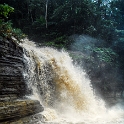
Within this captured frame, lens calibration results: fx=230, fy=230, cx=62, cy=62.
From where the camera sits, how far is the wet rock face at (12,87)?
7320 millimetres

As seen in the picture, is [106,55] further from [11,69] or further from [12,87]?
[12,87]

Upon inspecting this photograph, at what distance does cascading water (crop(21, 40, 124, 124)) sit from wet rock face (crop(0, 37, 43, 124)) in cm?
78

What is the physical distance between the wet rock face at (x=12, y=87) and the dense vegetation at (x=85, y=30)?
706cm

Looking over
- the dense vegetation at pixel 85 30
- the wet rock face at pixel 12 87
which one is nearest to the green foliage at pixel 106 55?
the dense vegetation at pixel 85 30

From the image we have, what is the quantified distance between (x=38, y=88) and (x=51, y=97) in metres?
1.03

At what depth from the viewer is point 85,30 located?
1994 cm

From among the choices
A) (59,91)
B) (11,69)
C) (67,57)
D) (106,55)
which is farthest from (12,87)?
(106,55)

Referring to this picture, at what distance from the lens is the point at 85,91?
13.8 metres

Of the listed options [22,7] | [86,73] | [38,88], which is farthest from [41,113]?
[22,7]

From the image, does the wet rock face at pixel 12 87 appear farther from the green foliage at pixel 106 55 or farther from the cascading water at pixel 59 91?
the green foliage at pixel 106 55

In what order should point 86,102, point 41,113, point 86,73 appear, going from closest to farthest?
1. point 41,113
2. point 86,102
3. point 86,73

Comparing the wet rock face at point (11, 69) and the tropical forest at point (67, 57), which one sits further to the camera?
the tropical forest at point (67, 57)

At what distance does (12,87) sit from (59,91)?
3.98m

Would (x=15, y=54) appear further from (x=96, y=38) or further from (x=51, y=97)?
(x=96, y=38)
